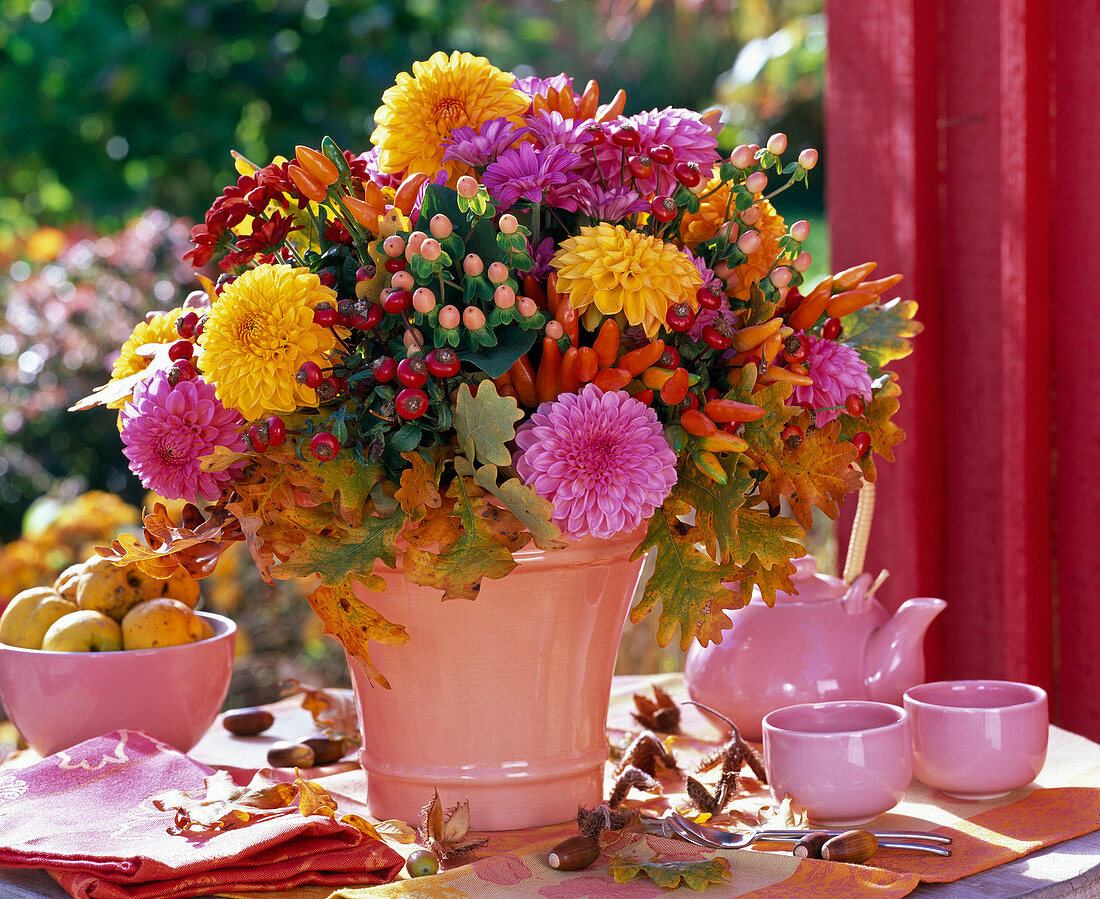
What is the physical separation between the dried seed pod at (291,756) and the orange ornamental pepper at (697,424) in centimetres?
47

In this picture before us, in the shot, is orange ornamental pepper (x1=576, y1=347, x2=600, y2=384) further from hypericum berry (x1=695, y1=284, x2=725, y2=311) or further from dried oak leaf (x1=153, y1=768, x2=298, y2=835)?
dried oak leaf (x1=153, y1=768, x2=298, y2=835)

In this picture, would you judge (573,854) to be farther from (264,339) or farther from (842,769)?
(264,339)

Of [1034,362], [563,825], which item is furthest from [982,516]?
[563,825]

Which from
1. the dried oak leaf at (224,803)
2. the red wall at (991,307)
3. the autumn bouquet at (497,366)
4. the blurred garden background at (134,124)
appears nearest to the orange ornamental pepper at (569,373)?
the autumn bouquet at (497,366)

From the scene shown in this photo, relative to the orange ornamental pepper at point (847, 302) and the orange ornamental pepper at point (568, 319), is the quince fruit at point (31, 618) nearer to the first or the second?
the orange ornamental pepper at point (568, 319)

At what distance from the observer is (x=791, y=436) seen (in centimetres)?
80

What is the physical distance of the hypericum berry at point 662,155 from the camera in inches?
29.1

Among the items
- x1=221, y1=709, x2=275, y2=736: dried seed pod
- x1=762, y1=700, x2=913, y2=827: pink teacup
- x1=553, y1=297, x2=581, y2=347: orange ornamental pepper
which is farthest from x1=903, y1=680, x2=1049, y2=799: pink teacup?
x1=221, y1=709, x2=275, y2=736: dried seed pod

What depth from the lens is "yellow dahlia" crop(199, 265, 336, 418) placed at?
0.70m

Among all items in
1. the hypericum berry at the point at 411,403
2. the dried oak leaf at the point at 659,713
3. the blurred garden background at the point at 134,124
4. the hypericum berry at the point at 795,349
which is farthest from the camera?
the blurred garden background at the point at 134,124

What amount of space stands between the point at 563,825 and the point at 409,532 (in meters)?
0.25

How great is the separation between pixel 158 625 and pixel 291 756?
0.50 ft

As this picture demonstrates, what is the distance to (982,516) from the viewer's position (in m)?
1.52

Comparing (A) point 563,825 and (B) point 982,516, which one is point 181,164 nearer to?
(B) point 982,516
